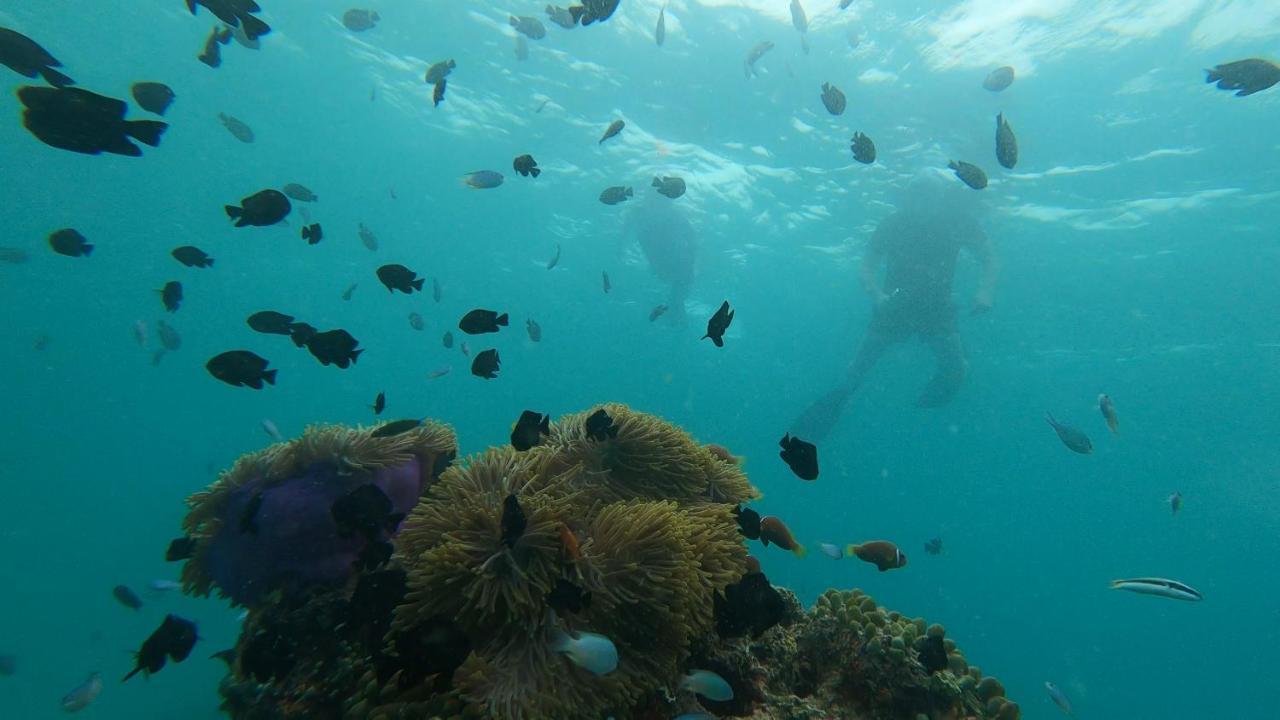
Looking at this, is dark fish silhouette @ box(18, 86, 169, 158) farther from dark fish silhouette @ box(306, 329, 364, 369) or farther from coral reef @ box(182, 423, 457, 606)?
coral reef @ box(182, 423, 457, 606)

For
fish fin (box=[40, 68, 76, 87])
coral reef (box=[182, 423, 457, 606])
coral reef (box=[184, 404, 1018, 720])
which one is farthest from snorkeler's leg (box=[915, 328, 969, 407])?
fish fin (box=[40, 68, 76, 87])

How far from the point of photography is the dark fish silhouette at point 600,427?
3.87 meters

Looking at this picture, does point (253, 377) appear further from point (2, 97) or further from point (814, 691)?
point (2, 97)

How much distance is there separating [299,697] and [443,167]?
107 feet

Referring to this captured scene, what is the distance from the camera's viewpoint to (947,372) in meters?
24.4

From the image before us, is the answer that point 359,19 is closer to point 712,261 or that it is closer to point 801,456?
point 801,456

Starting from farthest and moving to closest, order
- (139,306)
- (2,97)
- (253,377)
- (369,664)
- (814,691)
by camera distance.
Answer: (139,306), (2,97), (253,377), (814,691), (369,664)

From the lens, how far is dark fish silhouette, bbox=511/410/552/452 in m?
3.72

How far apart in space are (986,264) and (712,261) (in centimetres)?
1592

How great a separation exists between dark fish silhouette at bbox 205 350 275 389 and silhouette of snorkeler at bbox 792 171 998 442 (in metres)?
22.9

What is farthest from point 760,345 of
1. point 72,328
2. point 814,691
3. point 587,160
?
point 72,328

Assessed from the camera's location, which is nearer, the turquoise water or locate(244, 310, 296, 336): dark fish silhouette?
locate(244, 310, 296, 336): dark fish silhouette

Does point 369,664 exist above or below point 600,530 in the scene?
below

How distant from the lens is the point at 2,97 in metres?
25.8
